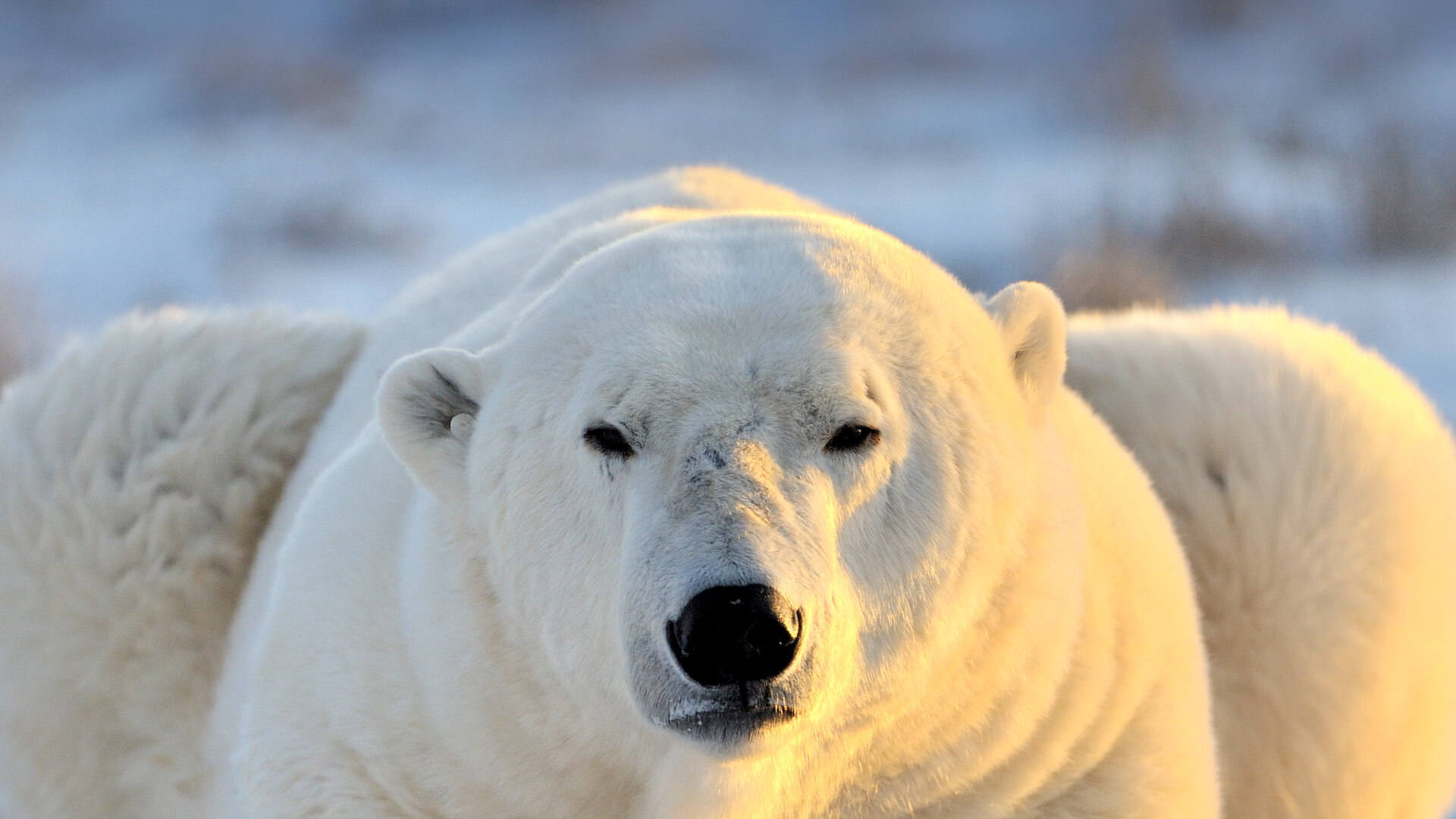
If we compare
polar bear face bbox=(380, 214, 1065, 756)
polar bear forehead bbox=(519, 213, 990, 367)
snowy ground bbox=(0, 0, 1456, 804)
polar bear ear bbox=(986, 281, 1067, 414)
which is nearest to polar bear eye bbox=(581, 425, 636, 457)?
polar bear face bbox=(380, 214, 1065, 756)

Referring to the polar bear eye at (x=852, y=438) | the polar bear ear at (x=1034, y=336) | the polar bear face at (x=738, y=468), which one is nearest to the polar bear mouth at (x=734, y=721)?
the polar bear face at (x=738, y=468)

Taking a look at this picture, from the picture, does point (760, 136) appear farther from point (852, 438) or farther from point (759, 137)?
point (852, 438)

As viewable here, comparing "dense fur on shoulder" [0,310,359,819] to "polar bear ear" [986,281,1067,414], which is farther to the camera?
"dense fur on shoulder" [0,310,359,819]

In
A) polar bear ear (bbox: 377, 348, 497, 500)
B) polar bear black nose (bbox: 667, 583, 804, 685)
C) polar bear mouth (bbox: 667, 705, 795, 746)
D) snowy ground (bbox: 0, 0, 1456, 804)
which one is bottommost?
polar bear mouth (bbox: 667, 705, 795, 746)

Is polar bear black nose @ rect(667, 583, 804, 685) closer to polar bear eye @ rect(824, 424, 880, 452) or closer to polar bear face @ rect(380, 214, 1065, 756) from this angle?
polar bear face @ rect(380, 214, 1065, 756)

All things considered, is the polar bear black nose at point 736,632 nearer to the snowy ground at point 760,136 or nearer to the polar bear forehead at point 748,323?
the polar bear forehead at point 748,323

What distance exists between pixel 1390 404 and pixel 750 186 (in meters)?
1.46

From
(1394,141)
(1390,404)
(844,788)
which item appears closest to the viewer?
(844,788)

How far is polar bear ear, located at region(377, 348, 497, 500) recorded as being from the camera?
1.95 meters

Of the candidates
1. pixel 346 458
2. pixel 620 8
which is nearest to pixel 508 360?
pixel 346 458

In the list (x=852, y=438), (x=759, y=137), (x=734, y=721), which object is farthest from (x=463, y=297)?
(x=759, y=137)

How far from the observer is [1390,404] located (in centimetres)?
292

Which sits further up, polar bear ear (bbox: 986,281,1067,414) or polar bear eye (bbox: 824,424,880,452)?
polar bear ear (bbox: 986,281,1067,414)

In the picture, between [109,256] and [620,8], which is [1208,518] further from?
[620,8]
